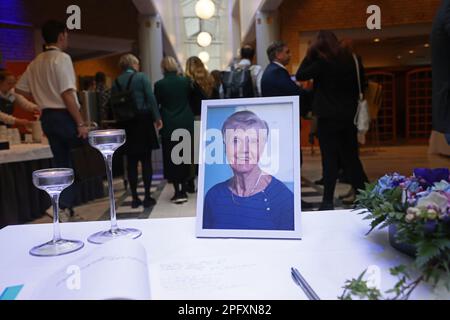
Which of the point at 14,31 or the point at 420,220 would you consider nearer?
the point at 420,220

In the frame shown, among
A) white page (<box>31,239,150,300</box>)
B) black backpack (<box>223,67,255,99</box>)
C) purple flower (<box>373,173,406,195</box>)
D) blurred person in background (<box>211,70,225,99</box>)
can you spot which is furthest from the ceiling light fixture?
white page (<box>31,239,150,300</box>)

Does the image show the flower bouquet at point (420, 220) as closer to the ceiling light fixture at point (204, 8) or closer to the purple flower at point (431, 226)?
the purple flower at point (431, 226)

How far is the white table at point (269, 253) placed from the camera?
1.93 ft

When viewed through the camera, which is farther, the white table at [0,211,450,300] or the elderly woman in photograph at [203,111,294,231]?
the elderly woman in photograph at [203,111,294,231]

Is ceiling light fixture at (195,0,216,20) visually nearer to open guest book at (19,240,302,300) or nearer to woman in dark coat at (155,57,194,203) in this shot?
woman in dark coat at (155,57,194,203)

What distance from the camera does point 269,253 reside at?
73 cm

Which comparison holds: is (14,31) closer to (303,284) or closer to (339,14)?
(339,14)

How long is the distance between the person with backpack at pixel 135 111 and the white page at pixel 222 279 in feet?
10.1

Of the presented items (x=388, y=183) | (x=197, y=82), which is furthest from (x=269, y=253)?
(x=197, y=82)

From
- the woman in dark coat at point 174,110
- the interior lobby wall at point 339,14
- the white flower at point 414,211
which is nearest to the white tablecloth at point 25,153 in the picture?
the woman in dark coat at point 174,110

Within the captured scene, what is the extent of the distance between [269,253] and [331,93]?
8.11ft

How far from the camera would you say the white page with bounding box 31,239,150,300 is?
1.66 feet

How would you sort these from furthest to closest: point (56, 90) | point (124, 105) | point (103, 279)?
point (124, 105) < point (56, 90) < point (103, 279)

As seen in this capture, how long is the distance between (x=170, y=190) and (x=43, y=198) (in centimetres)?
145
